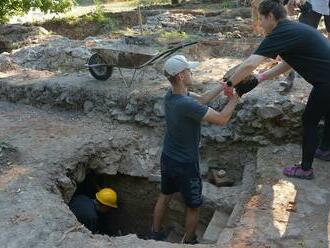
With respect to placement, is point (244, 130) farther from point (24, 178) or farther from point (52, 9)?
point (52, 9)

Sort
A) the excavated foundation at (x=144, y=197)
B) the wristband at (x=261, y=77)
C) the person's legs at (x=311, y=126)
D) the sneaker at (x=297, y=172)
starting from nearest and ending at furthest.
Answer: the person's legs at (x=311, y=126), the wristband at (x=261, y=77), the sneaker at (x=297, y=172), the excavated foundation at (x=144, y=197)

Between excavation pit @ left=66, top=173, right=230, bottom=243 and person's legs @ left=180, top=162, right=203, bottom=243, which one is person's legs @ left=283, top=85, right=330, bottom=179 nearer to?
person's legs @ left=180, top=162, right=203, bottom=243

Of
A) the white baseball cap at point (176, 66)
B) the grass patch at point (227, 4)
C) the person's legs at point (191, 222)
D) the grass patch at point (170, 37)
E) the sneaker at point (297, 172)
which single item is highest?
the white baseball cap at point (176, 66)

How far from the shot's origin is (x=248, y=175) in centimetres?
627

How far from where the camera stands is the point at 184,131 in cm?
490

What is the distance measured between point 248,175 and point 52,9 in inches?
390

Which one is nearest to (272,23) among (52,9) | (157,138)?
(157,138)

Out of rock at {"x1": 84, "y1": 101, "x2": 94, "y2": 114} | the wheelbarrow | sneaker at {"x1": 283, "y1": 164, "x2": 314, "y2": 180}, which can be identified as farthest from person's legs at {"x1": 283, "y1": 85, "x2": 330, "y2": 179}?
rock at {"x1": 84, "y1": 101, "x2": 94, "y2": 114}

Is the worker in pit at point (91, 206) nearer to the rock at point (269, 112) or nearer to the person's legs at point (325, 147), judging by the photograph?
the rock at point (269, 112)

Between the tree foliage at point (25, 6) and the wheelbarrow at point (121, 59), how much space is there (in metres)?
6.06

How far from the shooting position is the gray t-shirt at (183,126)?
4.68 metres

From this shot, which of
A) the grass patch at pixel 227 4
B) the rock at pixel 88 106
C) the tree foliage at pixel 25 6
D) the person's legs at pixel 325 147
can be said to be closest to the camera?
the person's legs at pixel 325 147

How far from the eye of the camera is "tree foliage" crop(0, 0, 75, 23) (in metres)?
13.3

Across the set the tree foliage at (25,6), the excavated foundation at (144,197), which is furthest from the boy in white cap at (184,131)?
the tree foliage at (25,6)
